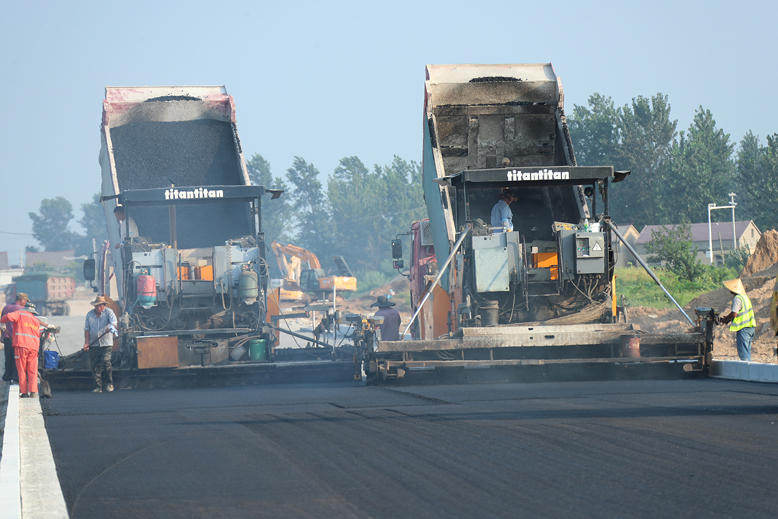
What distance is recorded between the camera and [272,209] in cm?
9900

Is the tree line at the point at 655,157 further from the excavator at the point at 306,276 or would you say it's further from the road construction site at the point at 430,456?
the road construction site at the point at 430,456

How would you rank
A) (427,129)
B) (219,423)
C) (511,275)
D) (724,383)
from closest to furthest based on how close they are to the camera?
(219,423), (724,383), (511,275), (427,129)

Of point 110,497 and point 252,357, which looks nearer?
point 110,497

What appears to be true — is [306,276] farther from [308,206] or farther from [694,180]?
[308,206]

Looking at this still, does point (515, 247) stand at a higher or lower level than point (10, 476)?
higher

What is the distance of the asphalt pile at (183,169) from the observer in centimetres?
1416

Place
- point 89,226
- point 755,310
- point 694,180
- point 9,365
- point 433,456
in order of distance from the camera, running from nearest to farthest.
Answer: point 433,456, point 9,365, point 755,310, point 694,180, point 89,226

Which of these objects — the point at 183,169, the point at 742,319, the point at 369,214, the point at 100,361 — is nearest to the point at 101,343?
the point at 100,361

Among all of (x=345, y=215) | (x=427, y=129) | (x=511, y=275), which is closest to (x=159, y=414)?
(x=511, y=275)

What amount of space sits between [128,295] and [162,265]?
2.13 ft

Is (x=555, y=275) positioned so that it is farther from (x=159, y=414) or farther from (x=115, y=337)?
(x=115, y=337)

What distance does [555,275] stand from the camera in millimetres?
11711

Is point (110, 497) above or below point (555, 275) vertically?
below

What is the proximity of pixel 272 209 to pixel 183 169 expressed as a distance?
85096mm
